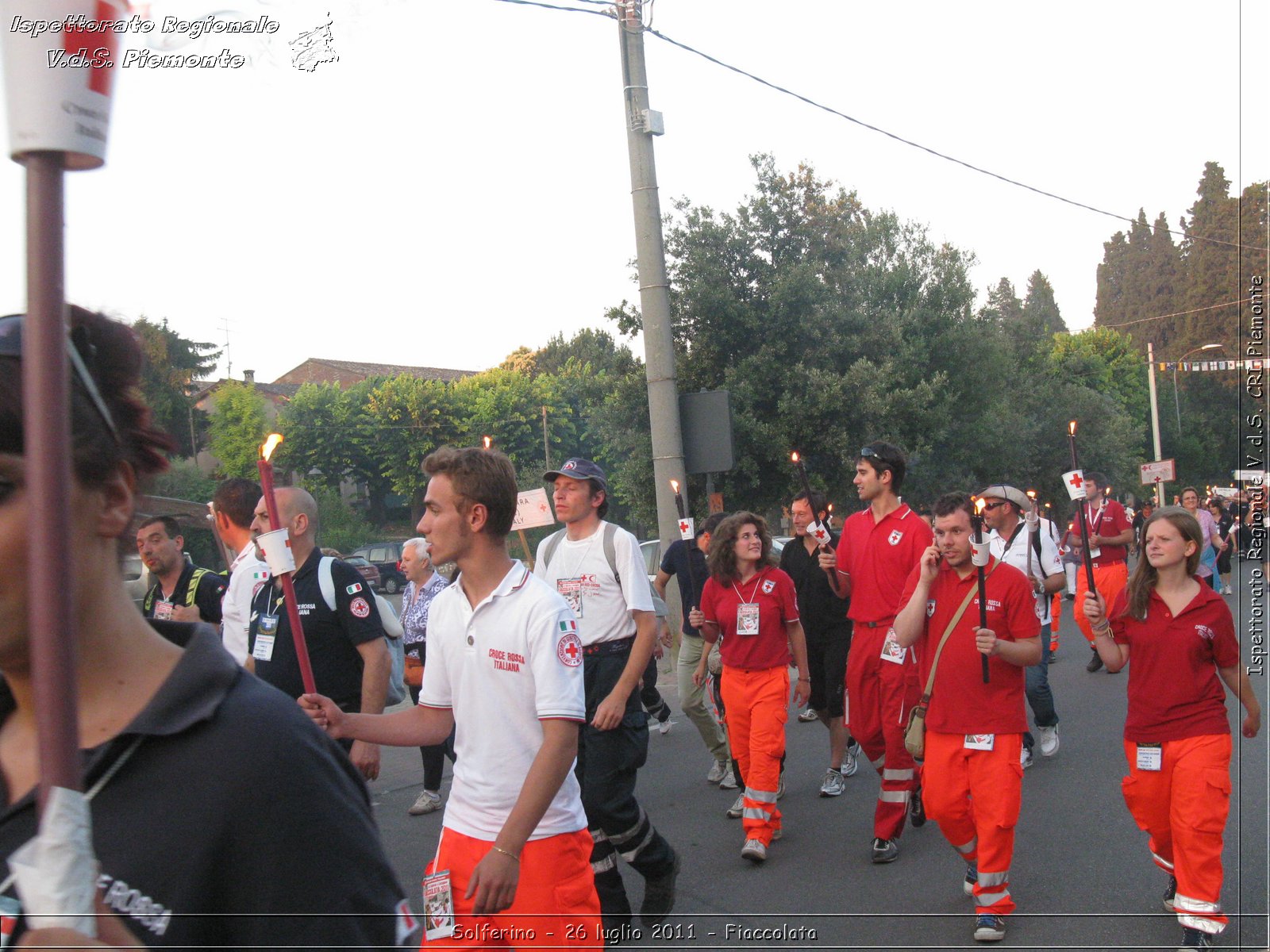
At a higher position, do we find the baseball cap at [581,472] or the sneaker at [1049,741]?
the baseball cap at [581,472]

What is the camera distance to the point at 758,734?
21.0 feet

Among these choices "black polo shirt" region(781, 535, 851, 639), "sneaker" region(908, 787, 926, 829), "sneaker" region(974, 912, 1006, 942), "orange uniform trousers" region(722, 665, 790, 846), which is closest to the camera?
"sneaker" region(974, 912, 1006, 942)

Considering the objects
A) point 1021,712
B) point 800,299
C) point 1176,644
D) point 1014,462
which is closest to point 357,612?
point 1021,712

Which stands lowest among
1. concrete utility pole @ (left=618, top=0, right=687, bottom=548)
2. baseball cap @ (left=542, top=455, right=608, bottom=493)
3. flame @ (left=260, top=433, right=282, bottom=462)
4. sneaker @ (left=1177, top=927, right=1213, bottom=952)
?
sneaker @ (left=1177, top=927, right=1213, bottom=952)

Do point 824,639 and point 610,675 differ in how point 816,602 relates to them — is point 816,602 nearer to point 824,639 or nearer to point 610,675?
point 824,639

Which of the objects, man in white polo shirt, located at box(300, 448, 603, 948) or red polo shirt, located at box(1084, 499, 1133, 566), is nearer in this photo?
man in white polo shirt, located at box(300, 448, 603, 948)

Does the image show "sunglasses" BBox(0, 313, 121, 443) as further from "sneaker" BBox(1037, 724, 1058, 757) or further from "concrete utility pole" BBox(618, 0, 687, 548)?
"concrete utility pole" BBox(618, 0, 687, 548)

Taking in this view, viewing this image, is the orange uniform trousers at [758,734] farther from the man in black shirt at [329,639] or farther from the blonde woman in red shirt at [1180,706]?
the man in black shirt at [329,639]

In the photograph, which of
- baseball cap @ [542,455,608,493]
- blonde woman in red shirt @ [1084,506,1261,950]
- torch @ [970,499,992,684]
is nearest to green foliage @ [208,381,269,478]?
baseball cap @ [542,455,608,493]

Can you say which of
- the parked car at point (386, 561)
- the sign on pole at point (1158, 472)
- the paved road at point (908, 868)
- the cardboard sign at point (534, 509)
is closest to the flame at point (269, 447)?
the paved road at point (908, 868)

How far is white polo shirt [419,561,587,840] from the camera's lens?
322cm

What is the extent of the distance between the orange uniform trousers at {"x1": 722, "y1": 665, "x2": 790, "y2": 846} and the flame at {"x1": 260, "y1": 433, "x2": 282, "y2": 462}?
14.5 feet

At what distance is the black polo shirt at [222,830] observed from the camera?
42.5 inches

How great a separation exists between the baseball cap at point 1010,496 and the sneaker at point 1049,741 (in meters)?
1.84
